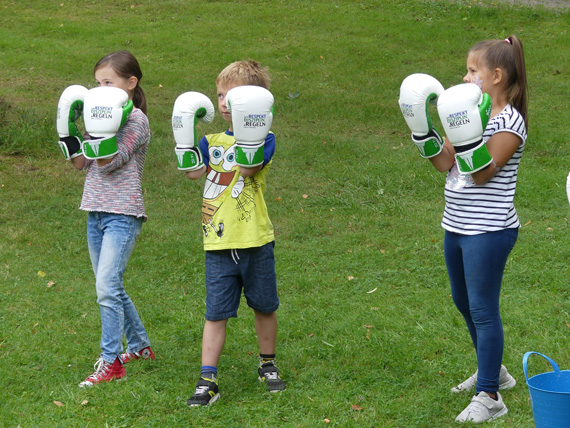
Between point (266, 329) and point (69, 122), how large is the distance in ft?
4.95

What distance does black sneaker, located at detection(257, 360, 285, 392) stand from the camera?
3.50m

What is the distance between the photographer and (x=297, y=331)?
4238 mm

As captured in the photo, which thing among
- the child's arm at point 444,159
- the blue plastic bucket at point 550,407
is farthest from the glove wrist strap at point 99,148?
the blue plastic bucket at point 550,407

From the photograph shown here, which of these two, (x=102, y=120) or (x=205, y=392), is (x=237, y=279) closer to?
(x=205, y=392)

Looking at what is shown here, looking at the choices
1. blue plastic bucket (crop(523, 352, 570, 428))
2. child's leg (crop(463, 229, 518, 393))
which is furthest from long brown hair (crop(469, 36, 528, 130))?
blue plastic bucket (crop(523, 352, 570, 428))

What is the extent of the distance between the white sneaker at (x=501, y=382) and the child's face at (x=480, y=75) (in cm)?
136

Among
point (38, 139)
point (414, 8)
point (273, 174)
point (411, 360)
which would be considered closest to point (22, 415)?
point (411, 360)

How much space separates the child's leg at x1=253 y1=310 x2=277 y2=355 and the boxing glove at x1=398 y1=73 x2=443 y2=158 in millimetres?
1148

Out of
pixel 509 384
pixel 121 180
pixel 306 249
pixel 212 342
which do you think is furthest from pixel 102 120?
pixel 306 249

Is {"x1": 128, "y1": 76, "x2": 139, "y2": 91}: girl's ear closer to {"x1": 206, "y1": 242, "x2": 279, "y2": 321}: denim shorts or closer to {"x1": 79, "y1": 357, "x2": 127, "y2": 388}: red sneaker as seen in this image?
{"x1": 206, "y1": 242, "x2": 279, "y2": 321}: denim shorts

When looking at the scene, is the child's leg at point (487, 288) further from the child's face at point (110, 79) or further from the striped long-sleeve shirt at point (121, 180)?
the child's face at point (110, 79)

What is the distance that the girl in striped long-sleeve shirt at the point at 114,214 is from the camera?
355 centimetres

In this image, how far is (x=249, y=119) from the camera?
316cm

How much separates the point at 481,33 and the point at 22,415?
11.5m
